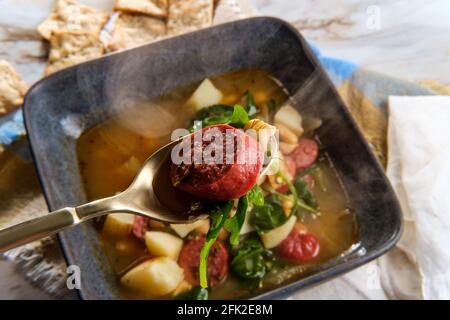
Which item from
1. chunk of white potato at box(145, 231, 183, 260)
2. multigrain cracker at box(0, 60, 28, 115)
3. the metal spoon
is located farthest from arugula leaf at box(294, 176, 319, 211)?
multigrain cracker at box(0, 60, 28, 115)

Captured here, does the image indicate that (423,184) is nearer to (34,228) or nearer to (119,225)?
(119,225)

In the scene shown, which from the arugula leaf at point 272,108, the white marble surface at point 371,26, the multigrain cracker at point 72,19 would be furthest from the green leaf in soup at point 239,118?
the white marble surface at point 371,26

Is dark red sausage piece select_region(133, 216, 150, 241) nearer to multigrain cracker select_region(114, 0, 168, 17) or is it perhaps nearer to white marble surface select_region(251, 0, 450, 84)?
multigrain cracker select_region(114, 0, 168, 17)

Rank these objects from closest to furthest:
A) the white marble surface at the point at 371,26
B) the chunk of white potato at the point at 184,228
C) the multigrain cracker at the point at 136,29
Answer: the chunk of white potato at the point at 184,228
the multigrain cracker at the point at 136,29
the white marble surface at the point at 371,26

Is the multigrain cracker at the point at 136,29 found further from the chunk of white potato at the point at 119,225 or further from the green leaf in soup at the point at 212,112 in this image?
the chunk of white potato at the point at 119,225

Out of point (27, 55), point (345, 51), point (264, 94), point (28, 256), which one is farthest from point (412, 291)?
point (27, 55)

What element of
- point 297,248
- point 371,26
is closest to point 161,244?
point 297,248
